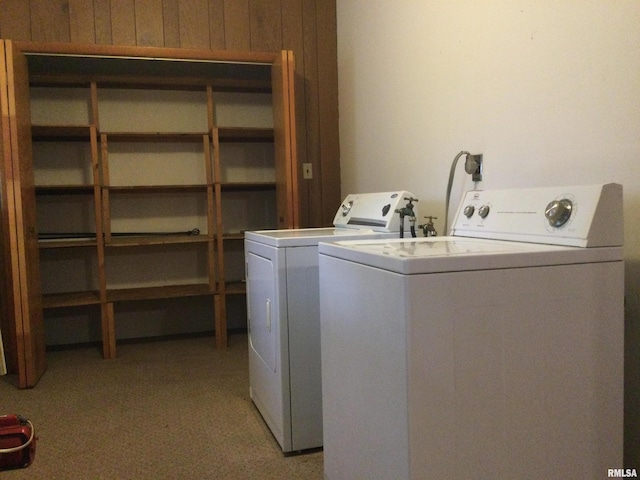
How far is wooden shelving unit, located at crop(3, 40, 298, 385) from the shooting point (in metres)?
3.35

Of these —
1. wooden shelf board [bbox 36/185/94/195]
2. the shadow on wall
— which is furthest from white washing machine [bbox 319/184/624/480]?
wooden shelf board [bbox 36/185/94/195]

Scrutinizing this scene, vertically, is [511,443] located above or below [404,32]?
below

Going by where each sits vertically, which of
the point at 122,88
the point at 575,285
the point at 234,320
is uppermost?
the point at 122,88

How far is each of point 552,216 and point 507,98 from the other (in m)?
0.72

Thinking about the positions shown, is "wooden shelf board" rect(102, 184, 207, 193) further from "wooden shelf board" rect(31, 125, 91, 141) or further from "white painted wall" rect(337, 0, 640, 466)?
"white painted wall" rect(337, 0, 640, 466)

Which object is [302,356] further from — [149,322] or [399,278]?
[149,322]

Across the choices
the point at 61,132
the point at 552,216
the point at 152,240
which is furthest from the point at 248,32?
the point at 552,216

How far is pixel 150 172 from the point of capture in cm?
375

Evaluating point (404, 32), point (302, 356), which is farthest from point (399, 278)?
point (404, 32)

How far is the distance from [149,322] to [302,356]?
2.12m

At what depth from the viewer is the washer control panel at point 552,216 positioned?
49.8 inches

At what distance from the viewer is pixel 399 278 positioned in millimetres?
1142

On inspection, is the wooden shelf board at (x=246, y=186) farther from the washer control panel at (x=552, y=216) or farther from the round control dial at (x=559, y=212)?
the round control dial at (x=559, y=212)
